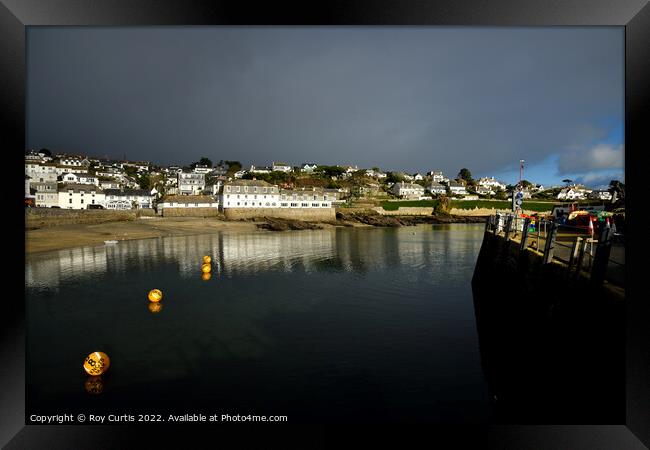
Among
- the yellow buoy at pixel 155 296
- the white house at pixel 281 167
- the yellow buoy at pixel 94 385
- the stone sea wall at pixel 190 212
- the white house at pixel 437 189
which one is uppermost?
the white house at pixel 281 167

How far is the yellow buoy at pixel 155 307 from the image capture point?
13.0 m

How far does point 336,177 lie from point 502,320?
324 ft

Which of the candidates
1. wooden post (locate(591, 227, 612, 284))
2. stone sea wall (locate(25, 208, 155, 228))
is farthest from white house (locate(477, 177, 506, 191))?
wooden post (locate(591, 227, 612, 284))

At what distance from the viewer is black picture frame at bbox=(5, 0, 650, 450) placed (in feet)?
13.1

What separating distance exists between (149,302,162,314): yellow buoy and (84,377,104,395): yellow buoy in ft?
17.4

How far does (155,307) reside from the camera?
44.4 feet

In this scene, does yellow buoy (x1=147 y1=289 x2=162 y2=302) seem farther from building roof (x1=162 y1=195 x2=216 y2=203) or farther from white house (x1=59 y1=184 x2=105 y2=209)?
white house (x1=59 y1=184 x2=105 y2=209)

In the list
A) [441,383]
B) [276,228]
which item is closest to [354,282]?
[441,383]

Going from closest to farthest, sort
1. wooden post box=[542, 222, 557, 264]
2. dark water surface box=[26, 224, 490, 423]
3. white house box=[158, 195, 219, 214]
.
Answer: dark water surface box=[26, 224, 490, 423] < wooden post box=[542, 222, 557, 264] < white house box=[158, 195, 219, 214]

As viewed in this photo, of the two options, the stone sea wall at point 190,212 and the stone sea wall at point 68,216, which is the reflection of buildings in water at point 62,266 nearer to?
the stone sea wall at point 68,216

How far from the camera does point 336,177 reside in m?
108

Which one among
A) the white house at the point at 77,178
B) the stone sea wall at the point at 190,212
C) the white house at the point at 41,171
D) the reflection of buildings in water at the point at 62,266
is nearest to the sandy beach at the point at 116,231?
the stone sea wall at the point at 190,212

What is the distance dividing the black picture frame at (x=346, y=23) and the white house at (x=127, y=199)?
62.0m
